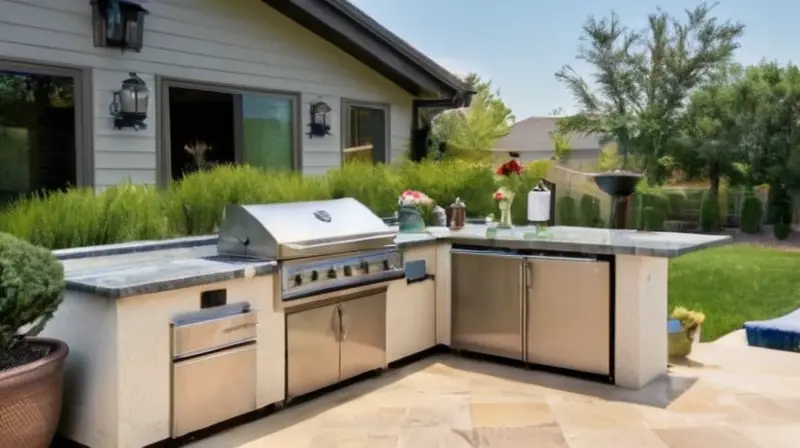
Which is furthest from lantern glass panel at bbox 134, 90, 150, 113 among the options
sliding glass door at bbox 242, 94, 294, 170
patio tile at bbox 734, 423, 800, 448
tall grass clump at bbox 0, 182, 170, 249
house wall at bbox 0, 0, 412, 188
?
patio tile at bbox 734, 423, 800, 448

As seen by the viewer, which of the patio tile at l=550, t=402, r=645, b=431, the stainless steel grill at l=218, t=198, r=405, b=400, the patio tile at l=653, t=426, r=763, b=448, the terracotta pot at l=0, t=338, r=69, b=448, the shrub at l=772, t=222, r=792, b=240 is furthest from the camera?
the shrub at l=772, t=222, r=792, b=240

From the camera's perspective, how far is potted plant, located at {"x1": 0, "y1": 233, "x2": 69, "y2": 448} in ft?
9.64

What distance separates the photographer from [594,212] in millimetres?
12906

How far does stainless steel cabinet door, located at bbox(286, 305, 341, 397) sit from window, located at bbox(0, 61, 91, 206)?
258 centimetres

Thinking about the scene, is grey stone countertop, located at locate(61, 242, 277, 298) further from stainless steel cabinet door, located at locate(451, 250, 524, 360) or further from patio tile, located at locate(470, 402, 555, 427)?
stainless steel cabinet door, located at locate(451, 250, 524, 360)

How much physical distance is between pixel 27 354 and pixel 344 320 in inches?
69.8

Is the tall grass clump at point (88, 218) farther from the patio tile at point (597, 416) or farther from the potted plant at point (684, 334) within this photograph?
the potted plant at point (684, 334)

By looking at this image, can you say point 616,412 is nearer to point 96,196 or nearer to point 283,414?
point 283,414

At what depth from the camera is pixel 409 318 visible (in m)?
5.07

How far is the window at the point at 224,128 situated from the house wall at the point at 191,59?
0.11m

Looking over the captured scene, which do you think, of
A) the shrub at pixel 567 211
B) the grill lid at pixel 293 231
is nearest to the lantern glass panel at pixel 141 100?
the grill lid at pixel 293 231

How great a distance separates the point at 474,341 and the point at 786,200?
15.1 m

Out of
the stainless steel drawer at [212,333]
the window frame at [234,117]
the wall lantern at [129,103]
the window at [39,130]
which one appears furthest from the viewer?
the window frame at [234,117]

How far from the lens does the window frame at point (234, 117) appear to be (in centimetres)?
610
